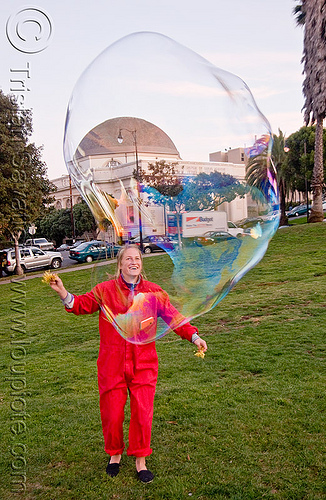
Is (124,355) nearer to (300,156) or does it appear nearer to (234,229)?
(234,229)

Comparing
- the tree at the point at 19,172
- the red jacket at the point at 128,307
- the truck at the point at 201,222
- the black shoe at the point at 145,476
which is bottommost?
the black shoe at the point at 145,476

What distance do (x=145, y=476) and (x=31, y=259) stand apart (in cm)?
2039

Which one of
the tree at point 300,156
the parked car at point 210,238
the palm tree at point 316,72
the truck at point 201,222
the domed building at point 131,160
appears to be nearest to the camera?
the domed building at point 131,160

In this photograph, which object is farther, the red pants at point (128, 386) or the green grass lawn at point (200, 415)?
the green grass lawn at point (200, 415)

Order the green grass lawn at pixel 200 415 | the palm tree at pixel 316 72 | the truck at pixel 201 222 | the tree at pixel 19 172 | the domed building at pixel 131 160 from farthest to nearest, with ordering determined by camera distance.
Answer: the palm tree at pixel 316 72 → the tree at pixel 19 172 → the green grass lawn at pixel 200 415 → the truck at pixel 201 222 → the domed building at pixel 131 160

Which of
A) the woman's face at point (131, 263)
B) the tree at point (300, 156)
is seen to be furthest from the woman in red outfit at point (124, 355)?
the tree at point (300, 156)

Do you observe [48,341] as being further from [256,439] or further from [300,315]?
[256,439]

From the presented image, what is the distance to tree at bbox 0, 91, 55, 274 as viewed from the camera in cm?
1762

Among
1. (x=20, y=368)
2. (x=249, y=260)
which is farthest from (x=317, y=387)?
→ (x=20, y=368)

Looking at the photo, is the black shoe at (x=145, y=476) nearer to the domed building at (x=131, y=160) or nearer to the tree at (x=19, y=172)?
the domed building at (x=131, y=160)

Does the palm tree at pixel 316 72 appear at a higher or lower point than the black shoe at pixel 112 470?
higher

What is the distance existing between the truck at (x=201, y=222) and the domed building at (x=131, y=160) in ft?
0.22

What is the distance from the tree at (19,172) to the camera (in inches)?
694

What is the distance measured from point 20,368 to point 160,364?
7.24 feet
